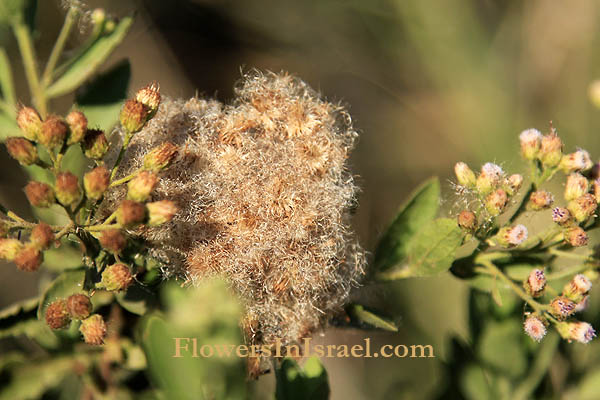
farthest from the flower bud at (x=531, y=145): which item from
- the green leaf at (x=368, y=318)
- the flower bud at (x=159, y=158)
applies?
the flower bud at (x=159, y=158)

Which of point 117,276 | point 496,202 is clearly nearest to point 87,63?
point 117,276

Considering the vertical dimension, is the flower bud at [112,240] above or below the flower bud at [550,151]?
below

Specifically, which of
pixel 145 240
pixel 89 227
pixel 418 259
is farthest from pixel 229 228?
pixel 418 259

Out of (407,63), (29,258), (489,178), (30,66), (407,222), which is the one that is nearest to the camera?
(29,258)

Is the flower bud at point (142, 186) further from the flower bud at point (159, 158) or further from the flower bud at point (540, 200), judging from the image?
the flower bud at point (540, 200)

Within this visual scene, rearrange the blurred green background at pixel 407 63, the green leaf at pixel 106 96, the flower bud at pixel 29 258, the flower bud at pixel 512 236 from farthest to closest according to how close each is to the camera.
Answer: the blurred green background at pixel 407 63
the green leaf at pixel 106 96
the flower bud at pixel 512 236
the flower bud at pixel 29 258

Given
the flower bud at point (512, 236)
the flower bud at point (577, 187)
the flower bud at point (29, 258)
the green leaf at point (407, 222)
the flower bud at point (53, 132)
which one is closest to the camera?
the flower bud at point (29, 258)

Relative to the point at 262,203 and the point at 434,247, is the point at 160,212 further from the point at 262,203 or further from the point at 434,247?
the point at 434,247
